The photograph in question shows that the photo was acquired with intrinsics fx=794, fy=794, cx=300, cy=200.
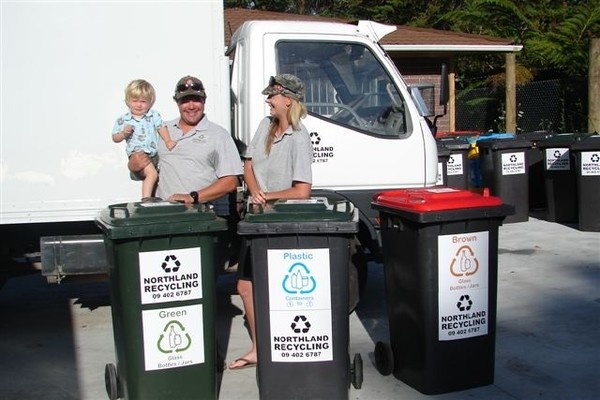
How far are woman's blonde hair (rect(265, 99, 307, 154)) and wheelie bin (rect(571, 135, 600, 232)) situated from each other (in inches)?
238

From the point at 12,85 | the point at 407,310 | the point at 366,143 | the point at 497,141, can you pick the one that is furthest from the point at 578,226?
the point at 12,85

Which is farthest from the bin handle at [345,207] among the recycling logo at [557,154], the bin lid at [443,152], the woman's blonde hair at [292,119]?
the recycling logo at [557,154]

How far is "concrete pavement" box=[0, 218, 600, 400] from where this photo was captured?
513 centimetres

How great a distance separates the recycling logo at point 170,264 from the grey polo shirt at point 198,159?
79 cm

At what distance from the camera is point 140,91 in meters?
5.48

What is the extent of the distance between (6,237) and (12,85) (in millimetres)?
1212

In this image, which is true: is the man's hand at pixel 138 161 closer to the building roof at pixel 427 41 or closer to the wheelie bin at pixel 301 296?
the wheelie bin at pixel 301 296

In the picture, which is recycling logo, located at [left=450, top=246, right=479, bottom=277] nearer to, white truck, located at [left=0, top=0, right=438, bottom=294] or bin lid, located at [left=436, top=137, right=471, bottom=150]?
white truck, located at [left=0, top=0, right=438, bottom=294]

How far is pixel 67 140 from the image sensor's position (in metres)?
5.63

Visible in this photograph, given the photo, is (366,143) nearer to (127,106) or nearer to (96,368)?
(127,106)

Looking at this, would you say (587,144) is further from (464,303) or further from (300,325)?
(300,325)

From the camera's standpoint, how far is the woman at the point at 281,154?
5.11m

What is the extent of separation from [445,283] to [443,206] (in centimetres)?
47

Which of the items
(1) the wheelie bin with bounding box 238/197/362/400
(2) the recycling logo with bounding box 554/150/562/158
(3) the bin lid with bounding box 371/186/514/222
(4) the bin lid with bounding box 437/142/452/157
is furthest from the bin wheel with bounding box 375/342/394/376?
(2) the recycling logo with bounding box 554/150/562/158
